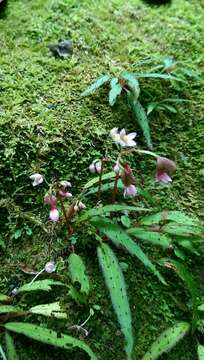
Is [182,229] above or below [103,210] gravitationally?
below

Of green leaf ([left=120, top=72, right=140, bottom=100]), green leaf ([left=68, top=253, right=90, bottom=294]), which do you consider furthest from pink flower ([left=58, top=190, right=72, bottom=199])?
green leaf ([left=120, top=72, right=140, bottom=100])

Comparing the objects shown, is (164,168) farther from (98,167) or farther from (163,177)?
(98,167)

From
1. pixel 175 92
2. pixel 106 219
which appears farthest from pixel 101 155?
pixel 175 92

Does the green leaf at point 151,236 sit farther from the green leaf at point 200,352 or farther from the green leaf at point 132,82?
the green leaf at point 132,82

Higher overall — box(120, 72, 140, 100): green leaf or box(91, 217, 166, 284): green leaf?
box(120, 72, 140, 100): green leaf

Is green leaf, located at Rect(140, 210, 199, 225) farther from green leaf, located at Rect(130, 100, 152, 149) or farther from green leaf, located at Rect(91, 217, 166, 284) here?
green leaf, located at Rect(130, 100, 152, 149)

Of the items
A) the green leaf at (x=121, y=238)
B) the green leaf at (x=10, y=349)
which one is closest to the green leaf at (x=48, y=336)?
the green leaf at (x=10, y=349)

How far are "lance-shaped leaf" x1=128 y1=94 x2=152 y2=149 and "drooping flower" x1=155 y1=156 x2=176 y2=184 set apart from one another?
Answer: 1.93 feet

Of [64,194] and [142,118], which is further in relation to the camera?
[142,118]

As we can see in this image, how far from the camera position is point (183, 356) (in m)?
1.84

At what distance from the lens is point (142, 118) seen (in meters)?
2.43

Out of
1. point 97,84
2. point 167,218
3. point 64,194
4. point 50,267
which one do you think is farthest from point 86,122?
point 50,267

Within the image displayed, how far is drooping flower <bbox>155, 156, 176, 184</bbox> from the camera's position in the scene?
69.4 inches

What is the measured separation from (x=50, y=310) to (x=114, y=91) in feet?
3.80
